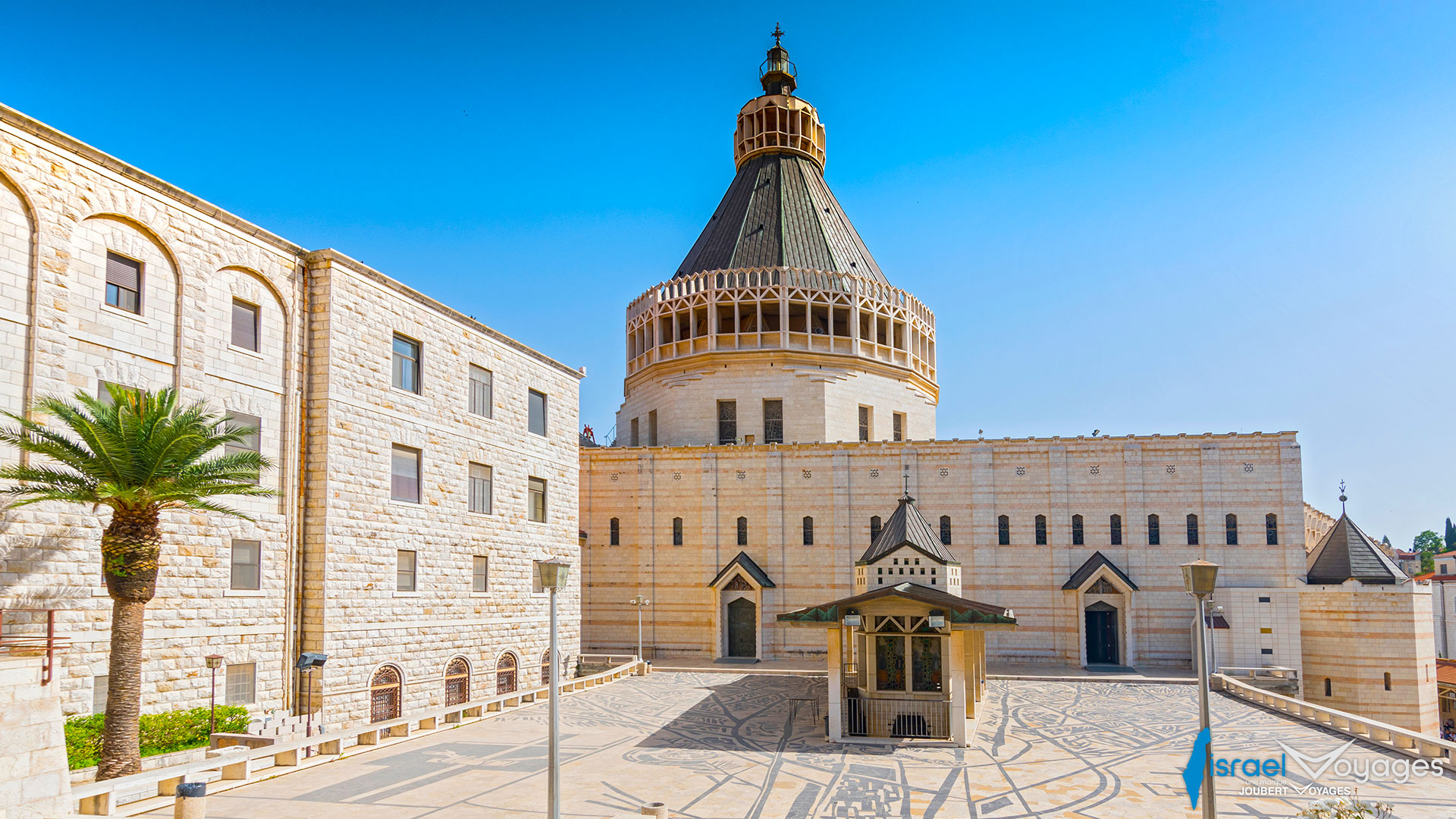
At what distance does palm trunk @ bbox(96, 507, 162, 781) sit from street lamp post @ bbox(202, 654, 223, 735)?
187 centimetres

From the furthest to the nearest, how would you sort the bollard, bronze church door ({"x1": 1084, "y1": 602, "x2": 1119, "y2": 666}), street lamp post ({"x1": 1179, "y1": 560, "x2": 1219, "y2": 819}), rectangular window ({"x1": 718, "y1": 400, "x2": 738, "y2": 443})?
rectangular window ({"x1": 718, "y1": 400, "x2": 738, "y2": 443}), bronze church door ({"x1": 1084, "y1": 602, "x2": 1119, "y2": 666}), the bollard, street lamp post ({"x1": 1179, "y1": 560, "x2": 1219, "y2": 819})

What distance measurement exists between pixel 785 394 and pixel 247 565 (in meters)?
29.7

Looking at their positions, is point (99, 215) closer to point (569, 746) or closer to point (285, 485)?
point (285, 485)

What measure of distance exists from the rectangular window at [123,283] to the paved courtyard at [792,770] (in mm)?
10595

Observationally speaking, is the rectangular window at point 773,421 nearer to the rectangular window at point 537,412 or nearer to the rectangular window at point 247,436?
the rectangular window at point 537,412

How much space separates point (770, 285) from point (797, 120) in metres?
14.5

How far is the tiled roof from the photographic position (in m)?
51.8

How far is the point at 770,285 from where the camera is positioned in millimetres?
49094

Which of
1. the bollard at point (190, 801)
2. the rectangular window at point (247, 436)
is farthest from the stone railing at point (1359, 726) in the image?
the rectangular window at point (247, 436)

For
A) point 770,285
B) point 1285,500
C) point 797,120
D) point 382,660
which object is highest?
point 797,120

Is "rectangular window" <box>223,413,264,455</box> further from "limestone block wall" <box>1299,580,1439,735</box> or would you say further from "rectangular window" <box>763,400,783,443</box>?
"limestone block wall" <box>1299,580,1439,735</box>

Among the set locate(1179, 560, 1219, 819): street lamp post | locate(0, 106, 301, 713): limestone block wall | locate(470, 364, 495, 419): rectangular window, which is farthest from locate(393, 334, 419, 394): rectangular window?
locate(1179, 560, 1219, 819): street lamp post

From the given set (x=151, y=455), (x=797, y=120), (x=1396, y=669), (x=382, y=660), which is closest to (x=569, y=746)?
(x=382, y=660)

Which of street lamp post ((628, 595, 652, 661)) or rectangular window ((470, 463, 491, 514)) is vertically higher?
rectangular window ((470, 463, 491, 514))
